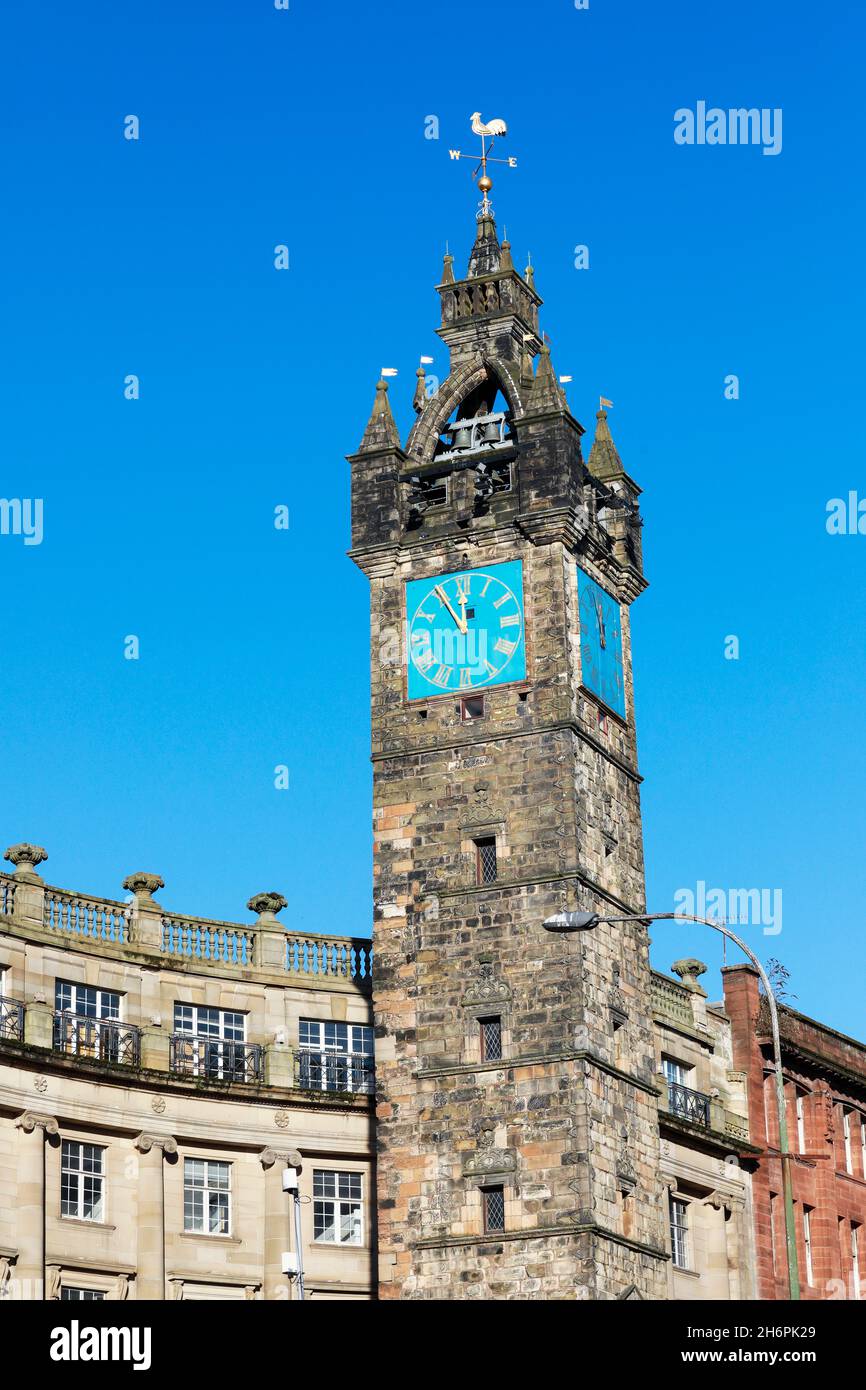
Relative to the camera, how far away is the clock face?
65.8 m

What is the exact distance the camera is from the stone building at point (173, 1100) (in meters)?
59.7

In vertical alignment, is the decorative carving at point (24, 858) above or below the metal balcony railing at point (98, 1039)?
above

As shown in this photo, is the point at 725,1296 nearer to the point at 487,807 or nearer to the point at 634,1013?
the point at 634,1013

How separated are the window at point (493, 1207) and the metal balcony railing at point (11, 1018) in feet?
41.0

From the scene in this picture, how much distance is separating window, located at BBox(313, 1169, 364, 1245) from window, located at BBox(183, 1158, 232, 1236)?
260cm

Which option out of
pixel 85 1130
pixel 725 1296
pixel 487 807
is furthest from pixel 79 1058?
pixel 725 1296

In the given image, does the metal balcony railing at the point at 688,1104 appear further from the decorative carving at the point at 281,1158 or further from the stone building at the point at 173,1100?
the decorative carving at the point at 281,1158

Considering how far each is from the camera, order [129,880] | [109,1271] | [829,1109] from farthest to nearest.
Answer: [829,1109]
[129,880]
[109,1271]

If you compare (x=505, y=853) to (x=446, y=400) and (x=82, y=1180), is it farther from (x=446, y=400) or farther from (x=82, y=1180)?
(x=446, y=400)

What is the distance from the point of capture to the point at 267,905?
66.9 meters

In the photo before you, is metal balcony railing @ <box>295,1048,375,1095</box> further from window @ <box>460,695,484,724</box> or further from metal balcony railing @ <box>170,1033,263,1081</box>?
window @ <box>460,695,484,724</box>

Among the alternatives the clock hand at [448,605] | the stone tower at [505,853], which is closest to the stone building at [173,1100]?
the stone tower at [505,853]

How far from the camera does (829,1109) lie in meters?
81.7

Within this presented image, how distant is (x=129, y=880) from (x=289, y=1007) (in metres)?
5.96
